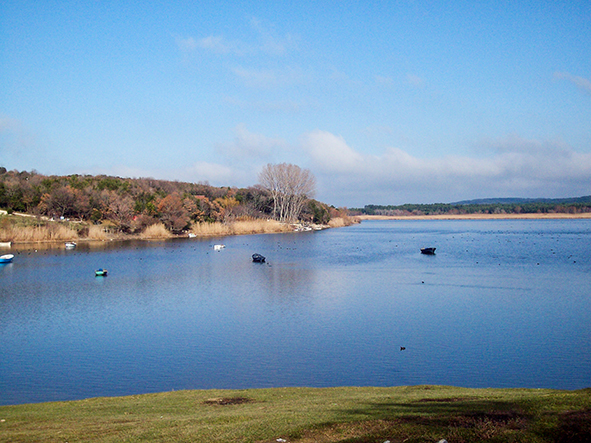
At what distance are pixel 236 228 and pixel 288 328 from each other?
228 ft

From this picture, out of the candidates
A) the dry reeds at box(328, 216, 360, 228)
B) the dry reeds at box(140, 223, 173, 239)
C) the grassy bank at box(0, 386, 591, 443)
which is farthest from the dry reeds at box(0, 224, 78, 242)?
the dry reeds at box(328, 216, 360, 228)

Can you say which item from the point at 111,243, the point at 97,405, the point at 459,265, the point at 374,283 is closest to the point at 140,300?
the point at 374,283

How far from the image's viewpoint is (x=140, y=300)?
90.1ft

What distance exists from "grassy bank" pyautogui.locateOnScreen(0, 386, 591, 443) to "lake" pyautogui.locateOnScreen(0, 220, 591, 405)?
2802mm

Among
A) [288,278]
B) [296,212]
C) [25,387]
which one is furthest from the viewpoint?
[296,212]

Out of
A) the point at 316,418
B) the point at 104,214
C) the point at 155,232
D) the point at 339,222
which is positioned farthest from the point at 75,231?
the point at 339,222

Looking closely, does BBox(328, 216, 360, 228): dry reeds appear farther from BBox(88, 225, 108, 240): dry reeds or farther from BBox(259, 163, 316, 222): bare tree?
BBox(88, 225, 108, 240): dry reeds

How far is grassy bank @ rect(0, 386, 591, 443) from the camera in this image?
6973 mm

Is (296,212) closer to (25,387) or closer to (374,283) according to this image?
(374,283)

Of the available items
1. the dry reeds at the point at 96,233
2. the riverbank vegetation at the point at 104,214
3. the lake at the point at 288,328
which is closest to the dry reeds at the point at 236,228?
the riverbank vegetation at the point at 104,214

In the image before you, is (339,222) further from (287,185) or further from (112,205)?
(112,205)

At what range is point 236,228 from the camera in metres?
88.9

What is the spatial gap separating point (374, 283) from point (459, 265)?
43.7ft

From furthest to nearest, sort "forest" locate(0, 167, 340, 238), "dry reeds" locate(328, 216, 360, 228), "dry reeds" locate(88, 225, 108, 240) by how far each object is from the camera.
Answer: "dry reeds" locate(328, 216, 360, 228), "forest" locate(0, 167, 340, 238), "dry reeds" locate(88, 225, 108, 240)
